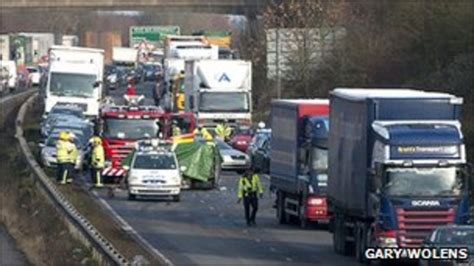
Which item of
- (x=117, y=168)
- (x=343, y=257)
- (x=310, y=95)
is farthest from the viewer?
(x=310, y=95)

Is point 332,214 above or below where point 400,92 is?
below

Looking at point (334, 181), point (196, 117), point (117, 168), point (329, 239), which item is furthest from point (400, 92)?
point (196, 117)

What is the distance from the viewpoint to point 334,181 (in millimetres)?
32156

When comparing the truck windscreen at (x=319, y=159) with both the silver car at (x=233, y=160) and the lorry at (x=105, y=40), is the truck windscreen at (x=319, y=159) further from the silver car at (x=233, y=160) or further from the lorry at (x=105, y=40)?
the lorry at (x=105, y=40)

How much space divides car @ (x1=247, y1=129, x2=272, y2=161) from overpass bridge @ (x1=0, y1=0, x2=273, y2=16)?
41762mm

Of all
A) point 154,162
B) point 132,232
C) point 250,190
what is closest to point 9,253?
point 132,232

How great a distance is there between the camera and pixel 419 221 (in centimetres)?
2875

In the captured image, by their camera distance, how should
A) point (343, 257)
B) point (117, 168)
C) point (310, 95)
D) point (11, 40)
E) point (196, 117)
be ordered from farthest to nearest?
point (11, 40) → point (310, 95) → point (196, 117) → point (117, 168) → point (343, 257)

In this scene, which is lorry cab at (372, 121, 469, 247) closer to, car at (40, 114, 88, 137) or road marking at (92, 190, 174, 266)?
road marking at (92, 190, 174, 266)

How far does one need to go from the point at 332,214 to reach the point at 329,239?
2609mm

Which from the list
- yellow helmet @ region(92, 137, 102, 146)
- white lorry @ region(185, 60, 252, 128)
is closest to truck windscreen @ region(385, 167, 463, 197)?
yellow helmet @ region(92, 137, 102, 146)

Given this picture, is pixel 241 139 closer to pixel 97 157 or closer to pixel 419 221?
pixel 97 157

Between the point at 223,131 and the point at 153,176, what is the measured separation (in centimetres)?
1939

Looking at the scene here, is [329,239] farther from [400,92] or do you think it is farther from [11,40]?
[11,40]
